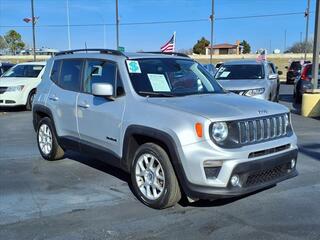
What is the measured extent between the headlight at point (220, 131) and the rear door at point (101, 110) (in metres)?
1.39

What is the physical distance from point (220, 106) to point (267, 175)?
93 centimetres

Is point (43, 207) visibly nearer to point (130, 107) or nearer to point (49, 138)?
point (130, 107)

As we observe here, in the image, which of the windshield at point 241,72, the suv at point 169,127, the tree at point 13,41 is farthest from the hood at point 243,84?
the tree at point 13,41

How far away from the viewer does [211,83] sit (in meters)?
6.22

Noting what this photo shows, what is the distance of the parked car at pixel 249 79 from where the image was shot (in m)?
11.6

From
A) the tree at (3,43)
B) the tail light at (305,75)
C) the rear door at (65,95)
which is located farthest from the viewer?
the tree at (3,43)

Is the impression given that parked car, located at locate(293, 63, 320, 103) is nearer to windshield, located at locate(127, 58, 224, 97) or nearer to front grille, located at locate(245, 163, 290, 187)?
windshield, located at locate(127, 58, 224, 97)

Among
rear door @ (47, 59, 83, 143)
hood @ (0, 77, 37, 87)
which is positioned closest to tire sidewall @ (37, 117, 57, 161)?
rear door @ (47, 59, 83, 143)

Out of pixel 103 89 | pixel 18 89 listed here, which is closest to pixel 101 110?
pixel 103 89

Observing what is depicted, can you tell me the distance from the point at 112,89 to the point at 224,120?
5.54 ft

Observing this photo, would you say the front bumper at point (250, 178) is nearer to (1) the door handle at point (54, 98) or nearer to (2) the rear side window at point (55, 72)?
(1) the door handle at point (54, 98)

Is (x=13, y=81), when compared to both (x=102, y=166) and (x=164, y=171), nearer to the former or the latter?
(x=102, y=166)

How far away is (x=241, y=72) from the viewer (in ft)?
43.5

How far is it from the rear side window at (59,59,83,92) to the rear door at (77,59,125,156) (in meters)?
0.20
